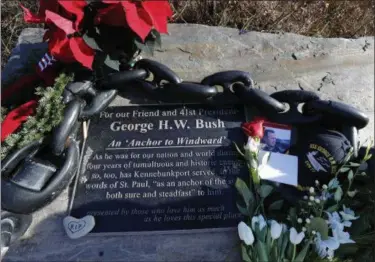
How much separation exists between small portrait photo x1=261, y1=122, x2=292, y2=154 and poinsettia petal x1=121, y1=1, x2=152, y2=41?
0.68 metres

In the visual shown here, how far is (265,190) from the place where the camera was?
185 centimetres

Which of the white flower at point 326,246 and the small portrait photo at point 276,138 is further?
the small portrait photo at point 276,138

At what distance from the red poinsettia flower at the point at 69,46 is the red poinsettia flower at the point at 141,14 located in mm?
143

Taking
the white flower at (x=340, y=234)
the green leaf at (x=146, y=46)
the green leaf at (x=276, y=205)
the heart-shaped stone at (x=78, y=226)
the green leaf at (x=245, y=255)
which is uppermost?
the green leaf at (x=146, y=46)

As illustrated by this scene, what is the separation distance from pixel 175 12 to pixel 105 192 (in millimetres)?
1531

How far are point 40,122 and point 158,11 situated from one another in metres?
0.69

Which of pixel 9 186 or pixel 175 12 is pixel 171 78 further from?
pixel 175 12

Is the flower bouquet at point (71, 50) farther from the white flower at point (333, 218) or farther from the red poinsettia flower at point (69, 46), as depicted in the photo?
the white flower at point (333, 218)

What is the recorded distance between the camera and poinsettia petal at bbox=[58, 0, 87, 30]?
1.90 metres

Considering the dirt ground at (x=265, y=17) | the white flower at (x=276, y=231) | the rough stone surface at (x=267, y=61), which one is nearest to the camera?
the white flower at (x=276, y=231)

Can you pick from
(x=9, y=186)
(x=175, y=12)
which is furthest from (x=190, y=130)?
(x=175, y=12)

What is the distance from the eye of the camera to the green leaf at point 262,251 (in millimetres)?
1649

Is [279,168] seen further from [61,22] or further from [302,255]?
[61,22]

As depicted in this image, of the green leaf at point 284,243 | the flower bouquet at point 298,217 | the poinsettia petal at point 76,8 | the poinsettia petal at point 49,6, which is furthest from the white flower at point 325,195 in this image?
the poinsettia petal at point 49,6
